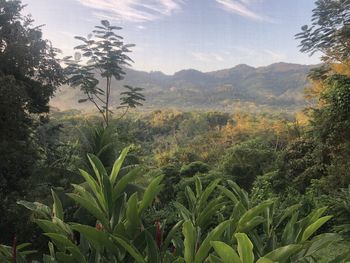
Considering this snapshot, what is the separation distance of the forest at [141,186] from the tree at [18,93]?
0.04 meters

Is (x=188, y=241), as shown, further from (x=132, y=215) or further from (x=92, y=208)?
(x=92, y=208)

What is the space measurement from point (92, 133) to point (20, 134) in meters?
2.52

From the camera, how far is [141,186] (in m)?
10.6

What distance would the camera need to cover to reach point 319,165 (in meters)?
15.1

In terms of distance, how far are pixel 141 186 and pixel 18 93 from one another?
4734 millimetres

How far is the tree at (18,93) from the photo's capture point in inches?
430

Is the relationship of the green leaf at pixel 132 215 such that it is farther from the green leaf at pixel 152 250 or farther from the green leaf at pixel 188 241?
the green leaf at pixel 188 241

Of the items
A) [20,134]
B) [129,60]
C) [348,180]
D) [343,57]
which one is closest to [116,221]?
[20,134]

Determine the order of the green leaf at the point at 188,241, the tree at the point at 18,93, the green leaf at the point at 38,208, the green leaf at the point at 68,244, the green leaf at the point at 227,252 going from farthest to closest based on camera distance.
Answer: the tree at the point at 18,93, the green leaf at the point at 38,208, the green leaf at the point at 68,244, the green leaf at the point at 188,241, the green leaf at the point at 227,252

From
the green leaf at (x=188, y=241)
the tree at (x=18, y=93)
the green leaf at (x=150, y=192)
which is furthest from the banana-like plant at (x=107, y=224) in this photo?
the tree at (x=18, y=93)

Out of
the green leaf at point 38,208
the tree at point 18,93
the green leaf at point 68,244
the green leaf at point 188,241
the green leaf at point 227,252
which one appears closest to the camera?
the green leaf at point 227,252

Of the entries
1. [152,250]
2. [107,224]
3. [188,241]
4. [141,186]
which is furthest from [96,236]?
[141,186]

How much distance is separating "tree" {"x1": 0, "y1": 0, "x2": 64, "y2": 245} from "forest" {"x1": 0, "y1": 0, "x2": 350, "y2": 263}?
0.13 ft

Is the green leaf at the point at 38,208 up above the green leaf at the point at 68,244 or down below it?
above
